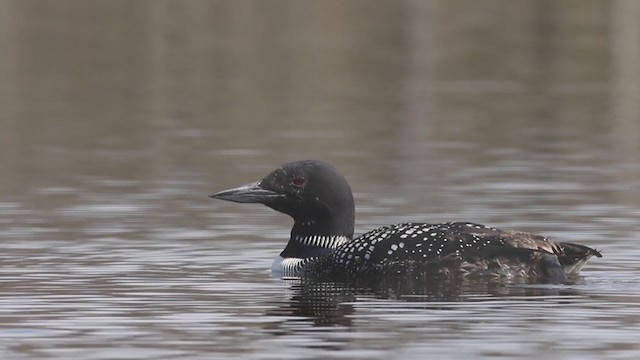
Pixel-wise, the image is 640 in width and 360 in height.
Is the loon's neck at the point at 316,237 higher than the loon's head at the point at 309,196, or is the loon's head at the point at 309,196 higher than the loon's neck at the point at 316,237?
the loon's head at the point at 309,196

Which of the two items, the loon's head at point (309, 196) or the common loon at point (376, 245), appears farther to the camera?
the loon's head at point (309, 196)

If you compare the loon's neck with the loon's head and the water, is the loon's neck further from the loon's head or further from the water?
the water

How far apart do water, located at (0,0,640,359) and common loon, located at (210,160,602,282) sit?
7.7 inches

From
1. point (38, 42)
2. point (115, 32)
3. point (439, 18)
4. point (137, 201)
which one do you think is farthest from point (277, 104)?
point (439, 18)

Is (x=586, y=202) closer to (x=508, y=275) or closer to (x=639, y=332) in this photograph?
(x=508, y=275)

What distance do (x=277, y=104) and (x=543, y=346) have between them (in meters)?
16.0

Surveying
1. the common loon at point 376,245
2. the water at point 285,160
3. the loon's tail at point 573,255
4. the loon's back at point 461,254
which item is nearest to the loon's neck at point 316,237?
the common loon at point 376,245

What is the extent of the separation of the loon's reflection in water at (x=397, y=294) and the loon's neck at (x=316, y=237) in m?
0.44

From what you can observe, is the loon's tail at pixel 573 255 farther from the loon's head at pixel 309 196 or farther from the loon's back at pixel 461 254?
the loon's head at pixel 309 196

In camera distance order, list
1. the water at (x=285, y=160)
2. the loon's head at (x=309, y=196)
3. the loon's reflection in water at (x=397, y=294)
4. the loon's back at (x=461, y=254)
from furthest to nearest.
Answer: the loon's head at (x=309, y=196) < the loon's back at (x=461, y=254) < the loon's reflection in water at (x=397, y=294) < the water at (x=285, y=160)

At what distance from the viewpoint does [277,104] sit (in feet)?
82.1

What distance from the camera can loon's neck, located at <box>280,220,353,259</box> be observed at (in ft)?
40.7

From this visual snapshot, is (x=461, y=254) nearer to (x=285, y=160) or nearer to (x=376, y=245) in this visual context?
(x=376, y=245)

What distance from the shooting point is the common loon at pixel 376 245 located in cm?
1152
